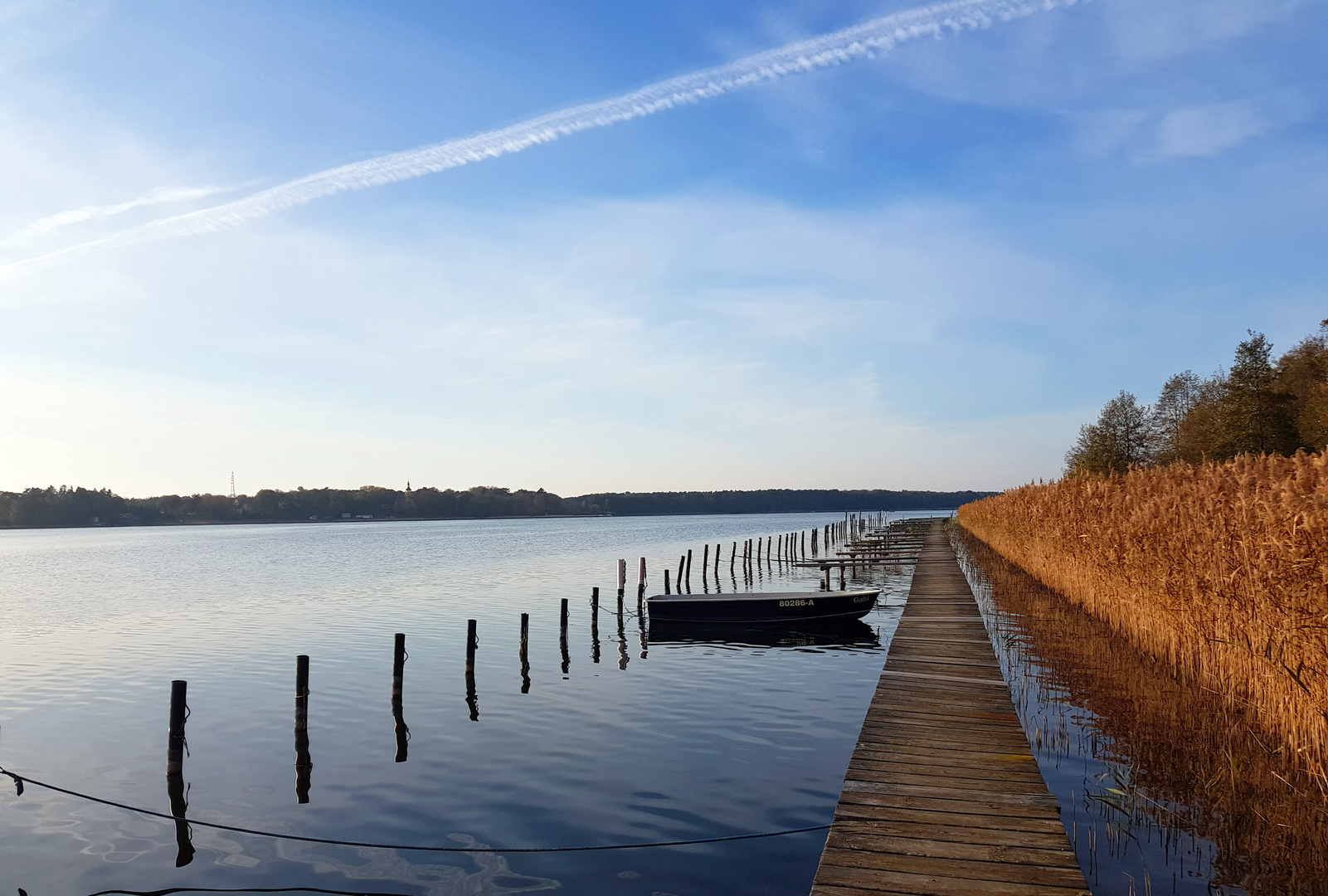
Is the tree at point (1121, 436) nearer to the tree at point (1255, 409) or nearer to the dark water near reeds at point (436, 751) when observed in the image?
the tree at point (1255, 409)

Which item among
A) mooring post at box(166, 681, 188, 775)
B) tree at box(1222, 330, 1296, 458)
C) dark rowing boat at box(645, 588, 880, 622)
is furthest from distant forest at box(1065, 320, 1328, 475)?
mooring post at box(166, 681, 188, 775)

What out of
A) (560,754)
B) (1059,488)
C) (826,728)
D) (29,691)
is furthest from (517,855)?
(1059,488)

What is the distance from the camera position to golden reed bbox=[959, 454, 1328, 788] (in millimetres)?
8844

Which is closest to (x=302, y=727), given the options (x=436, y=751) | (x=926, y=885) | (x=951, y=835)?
(x=436, y=751)

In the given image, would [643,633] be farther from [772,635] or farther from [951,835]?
[951,835]

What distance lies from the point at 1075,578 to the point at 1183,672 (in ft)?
28.2

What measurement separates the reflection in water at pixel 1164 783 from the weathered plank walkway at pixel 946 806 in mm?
738

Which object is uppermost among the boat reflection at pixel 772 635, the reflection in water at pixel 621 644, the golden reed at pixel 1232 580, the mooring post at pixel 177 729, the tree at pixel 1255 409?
the tree at pixel 1255 409

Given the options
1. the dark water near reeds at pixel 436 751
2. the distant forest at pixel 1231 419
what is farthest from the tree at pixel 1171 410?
the dark water near reeds at pixel 436 751

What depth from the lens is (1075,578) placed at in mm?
21266

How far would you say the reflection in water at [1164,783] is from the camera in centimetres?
737

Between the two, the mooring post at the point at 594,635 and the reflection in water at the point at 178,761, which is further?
the mooring post at the point at 594,635

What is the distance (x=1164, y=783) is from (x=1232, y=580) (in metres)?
2.98

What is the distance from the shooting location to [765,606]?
83.6ft
